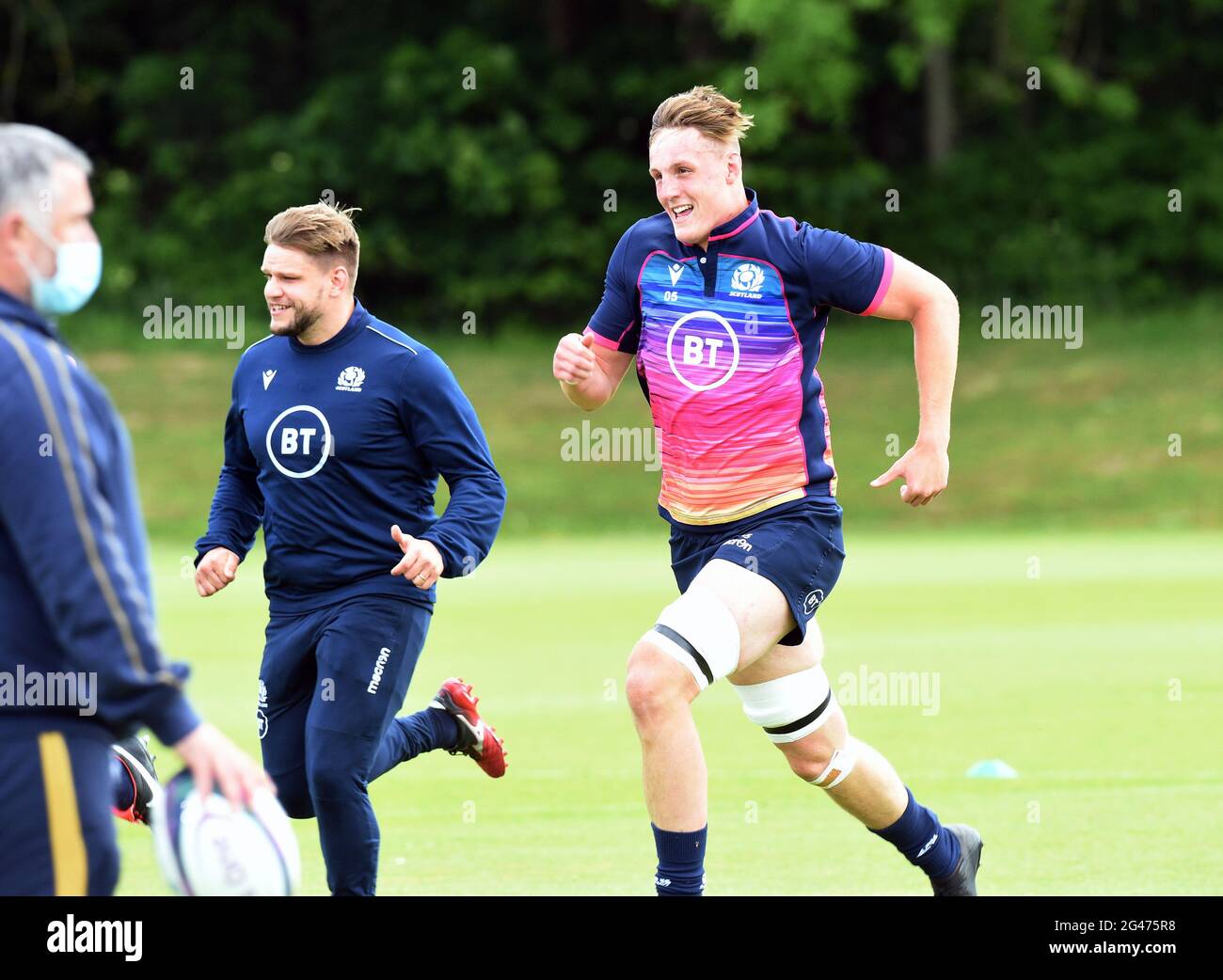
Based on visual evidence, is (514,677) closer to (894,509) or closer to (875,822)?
(875,822)

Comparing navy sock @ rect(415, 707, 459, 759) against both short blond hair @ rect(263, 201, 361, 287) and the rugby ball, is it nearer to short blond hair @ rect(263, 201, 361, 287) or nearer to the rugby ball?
short blond hair @ rect(263, 201, 361, 287)

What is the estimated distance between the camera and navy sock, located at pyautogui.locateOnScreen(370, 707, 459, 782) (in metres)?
7.10

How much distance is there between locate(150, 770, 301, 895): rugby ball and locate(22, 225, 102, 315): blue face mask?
1.02 metres

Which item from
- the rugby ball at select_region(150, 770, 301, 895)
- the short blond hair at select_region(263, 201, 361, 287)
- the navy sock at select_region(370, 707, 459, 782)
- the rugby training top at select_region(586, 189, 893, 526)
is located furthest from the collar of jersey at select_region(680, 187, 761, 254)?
the rugby ball at select_region(150, 770, 301, 895)

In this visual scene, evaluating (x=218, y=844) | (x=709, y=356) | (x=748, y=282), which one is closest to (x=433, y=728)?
(x=709, y=356)

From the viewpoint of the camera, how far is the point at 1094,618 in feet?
53.8

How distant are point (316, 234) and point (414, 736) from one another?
6.55 feet

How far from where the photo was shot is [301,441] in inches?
260

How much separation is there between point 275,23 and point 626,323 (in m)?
39.3

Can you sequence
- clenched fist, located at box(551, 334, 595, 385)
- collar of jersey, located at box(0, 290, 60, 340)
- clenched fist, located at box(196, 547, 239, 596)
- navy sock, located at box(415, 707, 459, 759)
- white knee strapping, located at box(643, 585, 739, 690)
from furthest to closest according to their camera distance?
navy sock, located at box(415, 707, 459, 759), clenched fist, located at box(196, 547, 239, 596), clenched fist, located at box(551, 334, 595, 385), white knee strapping, located at box(643, 585, 739, 690), collar of jersey, located at box(0, 290, 60, 340)

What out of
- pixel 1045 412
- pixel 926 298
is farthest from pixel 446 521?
pixel 1045 412

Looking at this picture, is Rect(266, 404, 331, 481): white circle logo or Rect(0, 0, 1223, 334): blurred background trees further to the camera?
Rect(0, 0, 1223, 334): blurred background trees

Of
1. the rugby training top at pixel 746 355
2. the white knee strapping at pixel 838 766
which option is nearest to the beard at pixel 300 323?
the rugby training top at pixel 746 355
